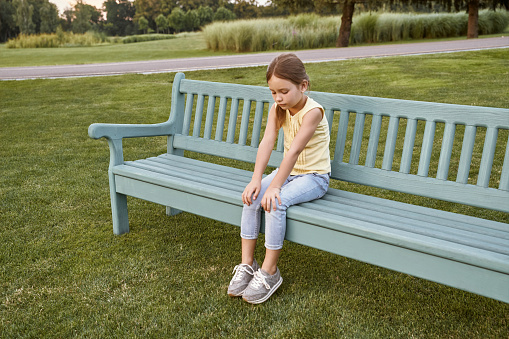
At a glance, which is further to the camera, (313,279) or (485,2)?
(485,2)

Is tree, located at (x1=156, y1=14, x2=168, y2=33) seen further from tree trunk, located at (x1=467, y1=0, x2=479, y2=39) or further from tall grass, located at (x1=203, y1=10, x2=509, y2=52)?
tree trunk, located at (x1=467, y1=0, x2=479, y2=39)

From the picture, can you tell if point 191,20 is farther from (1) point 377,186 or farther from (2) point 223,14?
(1) point 377,186

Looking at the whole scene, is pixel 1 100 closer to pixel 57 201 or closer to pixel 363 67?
pixel 57 201

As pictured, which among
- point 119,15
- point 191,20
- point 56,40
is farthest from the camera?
point 119,15

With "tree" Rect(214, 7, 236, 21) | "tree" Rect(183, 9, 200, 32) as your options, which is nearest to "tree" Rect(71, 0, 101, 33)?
"tree" Rect(183, 9, 200, 32)

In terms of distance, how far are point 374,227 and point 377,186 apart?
702 millimetres

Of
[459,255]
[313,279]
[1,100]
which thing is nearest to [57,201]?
[313,279]

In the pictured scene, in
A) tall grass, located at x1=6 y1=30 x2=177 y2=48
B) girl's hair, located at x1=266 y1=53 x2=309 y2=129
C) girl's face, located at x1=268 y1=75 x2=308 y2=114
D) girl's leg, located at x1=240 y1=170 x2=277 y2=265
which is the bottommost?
tall grass, located at x1=6 y1=30 x2=177 y2=48

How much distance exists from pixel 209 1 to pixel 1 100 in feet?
271

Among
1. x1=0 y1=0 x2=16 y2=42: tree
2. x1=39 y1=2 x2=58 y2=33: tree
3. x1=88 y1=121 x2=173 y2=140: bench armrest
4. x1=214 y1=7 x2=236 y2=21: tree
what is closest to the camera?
x1=88 y1=121 x2=173 y2=140: bench armrest

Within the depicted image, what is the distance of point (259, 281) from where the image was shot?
2.80m

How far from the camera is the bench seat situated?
7.34 ft

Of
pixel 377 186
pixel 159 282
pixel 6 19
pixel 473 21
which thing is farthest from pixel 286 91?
pixel 6 19

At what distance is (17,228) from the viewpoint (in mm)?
3854
